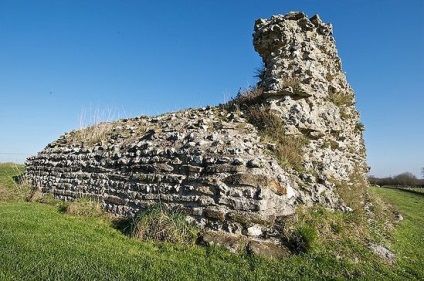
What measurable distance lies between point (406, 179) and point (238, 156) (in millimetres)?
38540

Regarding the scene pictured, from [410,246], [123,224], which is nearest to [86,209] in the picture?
[123,224]

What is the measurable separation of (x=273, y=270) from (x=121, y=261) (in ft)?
8.55

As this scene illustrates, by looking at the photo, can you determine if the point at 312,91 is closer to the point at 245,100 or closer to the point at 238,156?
the point at 245,100

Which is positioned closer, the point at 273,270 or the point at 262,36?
the point at 273,270

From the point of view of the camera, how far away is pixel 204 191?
7.57 meters

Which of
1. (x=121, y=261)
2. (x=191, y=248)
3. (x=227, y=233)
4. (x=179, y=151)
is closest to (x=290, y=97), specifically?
(x=179, y=151)

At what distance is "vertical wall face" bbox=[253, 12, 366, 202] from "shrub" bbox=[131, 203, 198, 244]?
3.25m

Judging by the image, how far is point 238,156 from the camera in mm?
7996

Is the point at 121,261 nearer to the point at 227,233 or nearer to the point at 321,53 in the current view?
the point at 227,233

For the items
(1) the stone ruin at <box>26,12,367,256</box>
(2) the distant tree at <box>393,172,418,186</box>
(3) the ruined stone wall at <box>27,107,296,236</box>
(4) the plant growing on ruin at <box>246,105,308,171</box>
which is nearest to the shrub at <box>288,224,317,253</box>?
(1) the stone ruin at <box>26,12,367,256</box>

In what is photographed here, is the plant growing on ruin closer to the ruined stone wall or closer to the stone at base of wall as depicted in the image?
the ruined stone wall

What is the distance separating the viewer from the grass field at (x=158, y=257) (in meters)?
5.03

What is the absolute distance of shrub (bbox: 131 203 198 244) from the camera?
6969 mm

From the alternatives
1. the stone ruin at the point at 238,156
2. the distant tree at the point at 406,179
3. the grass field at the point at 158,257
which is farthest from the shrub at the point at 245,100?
the distant tree at the point at 406,179
